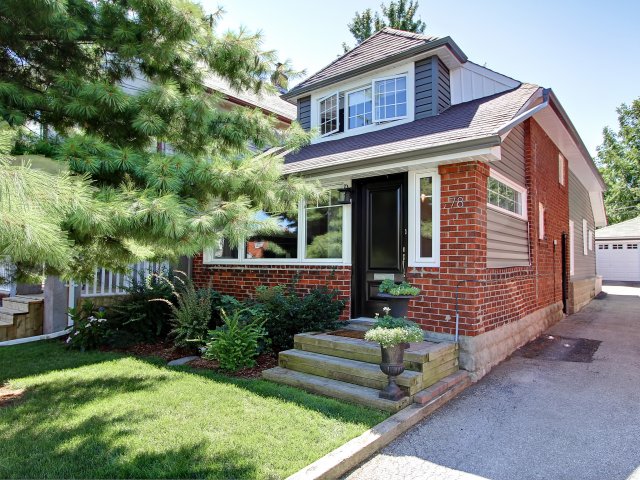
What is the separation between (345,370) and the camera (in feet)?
15.2

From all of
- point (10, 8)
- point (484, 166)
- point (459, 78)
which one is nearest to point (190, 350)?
point (10, 8)

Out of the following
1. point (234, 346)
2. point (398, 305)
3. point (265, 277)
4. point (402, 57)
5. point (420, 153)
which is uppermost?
point (402, 57)

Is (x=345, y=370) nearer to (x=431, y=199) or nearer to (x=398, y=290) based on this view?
(x=398, y=290)

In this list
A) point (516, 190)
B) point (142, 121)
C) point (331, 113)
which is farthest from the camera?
point (331, 113)

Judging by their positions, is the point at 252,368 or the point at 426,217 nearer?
the point at 252,368

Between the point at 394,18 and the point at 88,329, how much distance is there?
23.5 meters

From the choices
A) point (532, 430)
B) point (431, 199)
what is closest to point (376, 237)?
point (431, 199)

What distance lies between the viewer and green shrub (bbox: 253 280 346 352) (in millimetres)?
5898

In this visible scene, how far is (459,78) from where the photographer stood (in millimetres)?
8047

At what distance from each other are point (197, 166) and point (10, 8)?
215 cm

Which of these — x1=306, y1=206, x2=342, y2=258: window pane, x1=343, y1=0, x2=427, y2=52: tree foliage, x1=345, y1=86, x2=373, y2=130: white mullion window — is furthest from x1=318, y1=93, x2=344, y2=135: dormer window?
x1=343, y1=0, x2=427, y2=52: tree foliage

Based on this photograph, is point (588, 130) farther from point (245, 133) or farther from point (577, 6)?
point (245, 133)

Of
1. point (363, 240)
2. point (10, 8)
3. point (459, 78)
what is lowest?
point (363, 240)

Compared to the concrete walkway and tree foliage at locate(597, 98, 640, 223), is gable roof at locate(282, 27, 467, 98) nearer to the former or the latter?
the concrete walkway
